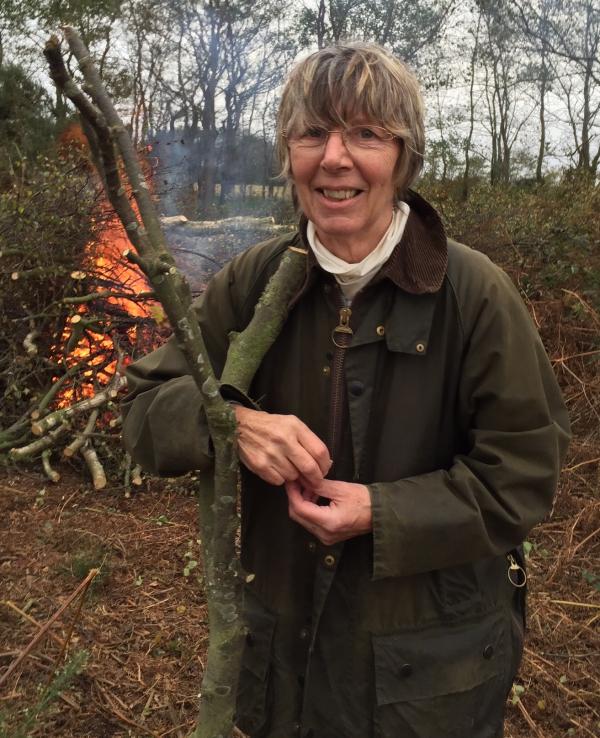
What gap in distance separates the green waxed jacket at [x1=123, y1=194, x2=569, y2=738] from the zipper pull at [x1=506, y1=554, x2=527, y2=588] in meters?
0.02

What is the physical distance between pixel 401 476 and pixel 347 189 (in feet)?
2.15

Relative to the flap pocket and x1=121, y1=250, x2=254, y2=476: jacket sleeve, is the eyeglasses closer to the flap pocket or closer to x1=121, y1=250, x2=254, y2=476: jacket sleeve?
x1=121, y1=250, x2=254, y2=476: jacket sleeve

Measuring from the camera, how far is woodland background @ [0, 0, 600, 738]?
120 inches

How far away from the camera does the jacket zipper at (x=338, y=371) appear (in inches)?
58.2

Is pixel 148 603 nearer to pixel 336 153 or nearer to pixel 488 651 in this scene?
pixel 488 651

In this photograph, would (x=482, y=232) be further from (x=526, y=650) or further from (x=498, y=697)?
(x=498, y=697)

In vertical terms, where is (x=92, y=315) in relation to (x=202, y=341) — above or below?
below

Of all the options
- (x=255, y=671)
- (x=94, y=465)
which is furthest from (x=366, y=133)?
(x=94, y=465)

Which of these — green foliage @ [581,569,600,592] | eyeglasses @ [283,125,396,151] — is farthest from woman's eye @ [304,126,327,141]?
green foliage @ [581,569,600,592]

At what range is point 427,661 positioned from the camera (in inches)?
57.1

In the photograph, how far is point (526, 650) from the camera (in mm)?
3232

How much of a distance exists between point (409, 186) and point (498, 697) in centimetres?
126

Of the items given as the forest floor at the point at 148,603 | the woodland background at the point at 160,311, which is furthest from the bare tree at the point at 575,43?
the forest floor at the point at 148,603

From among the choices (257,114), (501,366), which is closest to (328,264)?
(501,366)
